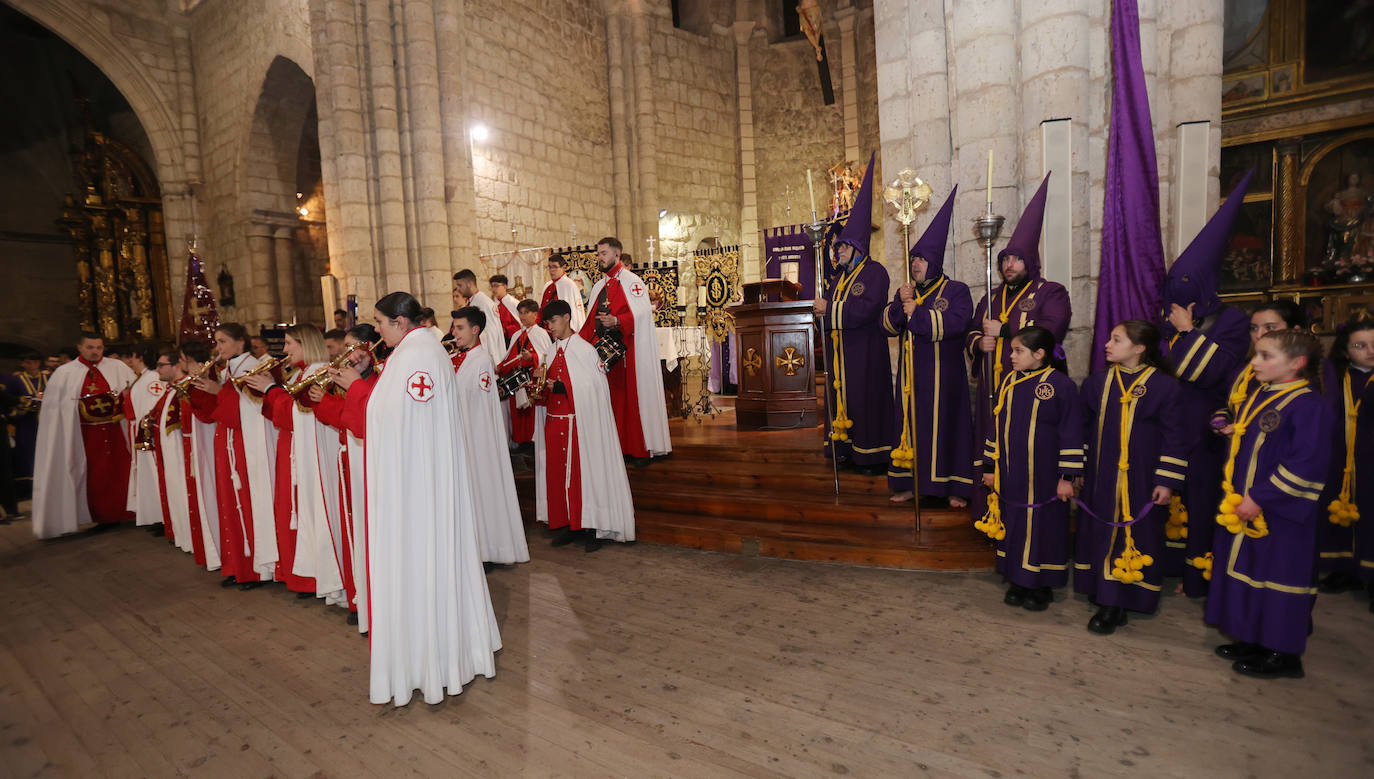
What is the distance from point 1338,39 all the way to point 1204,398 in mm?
10620

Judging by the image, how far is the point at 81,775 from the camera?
2.64m

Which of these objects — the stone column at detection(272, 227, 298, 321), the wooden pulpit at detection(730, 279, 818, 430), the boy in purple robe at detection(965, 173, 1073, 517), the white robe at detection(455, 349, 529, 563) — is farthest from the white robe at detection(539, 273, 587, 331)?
the stone column at detection(272, 227, 298, 321)

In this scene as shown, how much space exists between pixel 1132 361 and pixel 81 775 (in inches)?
192

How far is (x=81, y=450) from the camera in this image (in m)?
6.84

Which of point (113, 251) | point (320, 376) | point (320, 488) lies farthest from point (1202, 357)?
point (113, 251)

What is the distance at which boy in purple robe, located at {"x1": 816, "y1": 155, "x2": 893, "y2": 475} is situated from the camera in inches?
188

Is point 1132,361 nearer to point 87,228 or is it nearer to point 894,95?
point 894,95

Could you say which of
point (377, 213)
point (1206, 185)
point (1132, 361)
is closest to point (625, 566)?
point (1132, 361)

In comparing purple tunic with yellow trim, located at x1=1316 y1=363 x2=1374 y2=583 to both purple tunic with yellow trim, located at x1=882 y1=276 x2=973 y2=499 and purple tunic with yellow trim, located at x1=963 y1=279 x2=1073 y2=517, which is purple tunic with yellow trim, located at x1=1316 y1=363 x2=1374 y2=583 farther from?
purple tunic with yellow trim, located at x1=882 y1=276 x2=973 y2=499

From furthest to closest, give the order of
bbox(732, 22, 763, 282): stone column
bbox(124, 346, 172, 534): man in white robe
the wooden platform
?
bbox(732, 22, 763, 282): stone column, bbox(124, 346, 172, 534): man in white robe, the wooden platform

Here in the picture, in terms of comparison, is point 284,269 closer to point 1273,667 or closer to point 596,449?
point 596,449

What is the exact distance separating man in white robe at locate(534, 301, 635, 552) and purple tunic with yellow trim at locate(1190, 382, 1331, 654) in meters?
3.51

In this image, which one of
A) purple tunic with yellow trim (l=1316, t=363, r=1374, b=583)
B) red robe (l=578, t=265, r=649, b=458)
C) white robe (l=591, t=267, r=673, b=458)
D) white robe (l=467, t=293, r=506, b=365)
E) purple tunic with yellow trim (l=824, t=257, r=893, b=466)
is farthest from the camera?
white robe (l=467, t=293, r=506, b=365)

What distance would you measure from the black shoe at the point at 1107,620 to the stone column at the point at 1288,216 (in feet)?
34.0
